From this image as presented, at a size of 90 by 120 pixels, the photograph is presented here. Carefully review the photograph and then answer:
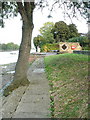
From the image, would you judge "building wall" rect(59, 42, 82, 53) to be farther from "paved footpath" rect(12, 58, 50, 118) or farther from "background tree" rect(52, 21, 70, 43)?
"paved footpath" rect(12, 58, 50, 118)

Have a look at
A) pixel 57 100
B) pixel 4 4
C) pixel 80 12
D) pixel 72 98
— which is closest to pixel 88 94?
pixel 72 98

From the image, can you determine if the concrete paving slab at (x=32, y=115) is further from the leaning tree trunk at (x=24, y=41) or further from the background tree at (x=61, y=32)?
the background tree at (x=61, y=32)

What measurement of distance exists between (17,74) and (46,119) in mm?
2797

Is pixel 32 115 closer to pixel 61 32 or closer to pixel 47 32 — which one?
pixel 61 32

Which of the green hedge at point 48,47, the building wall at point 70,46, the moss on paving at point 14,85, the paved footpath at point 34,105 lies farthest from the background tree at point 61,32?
the paved footpath at point 34,105

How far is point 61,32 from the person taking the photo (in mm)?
39094

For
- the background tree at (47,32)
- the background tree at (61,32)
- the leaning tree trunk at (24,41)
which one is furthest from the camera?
the background tree at (47,32)

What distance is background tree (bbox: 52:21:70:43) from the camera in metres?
37.4

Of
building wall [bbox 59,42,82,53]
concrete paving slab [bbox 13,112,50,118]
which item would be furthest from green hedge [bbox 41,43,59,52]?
concrete paving slab [bbox 13,112,50,118]

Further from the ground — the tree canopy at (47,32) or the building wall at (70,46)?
the tree canopy at (47,32)

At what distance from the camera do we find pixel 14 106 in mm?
3395

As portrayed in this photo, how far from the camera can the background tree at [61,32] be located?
123 ft

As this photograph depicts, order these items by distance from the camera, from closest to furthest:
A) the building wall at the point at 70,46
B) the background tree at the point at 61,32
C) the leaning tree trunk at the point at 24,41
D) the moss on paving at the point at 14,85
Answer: the moss on paving at the point at 14,85 < the leaning tree trunk at the point at 24,41 < the building wall at the point at 70,46 < the background tree at the point at 61,32

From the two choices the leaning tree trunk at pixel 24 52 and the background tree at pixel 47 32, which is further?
the background tree at pixel 47 32
